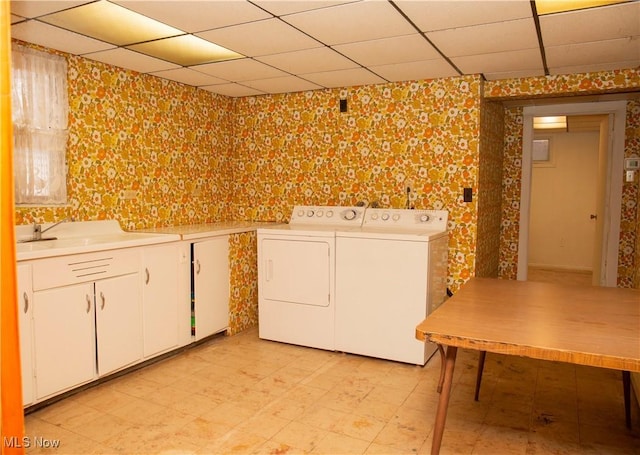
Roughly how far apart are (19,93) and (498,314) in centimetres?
302

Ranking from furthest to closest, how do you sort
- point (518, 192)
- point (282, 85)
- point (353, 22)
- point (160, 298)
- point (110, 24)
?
1. point (518, 192)
2. point (282, 85)
3. point (160, 298)
4. point (110, 24)
5. point (353, 22)

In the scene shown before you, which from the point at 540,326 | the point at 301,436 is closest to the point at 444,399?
the point at 540,326

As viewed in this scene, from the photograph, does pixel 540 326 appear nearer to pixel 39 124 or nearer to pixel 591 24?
pixel 591 24

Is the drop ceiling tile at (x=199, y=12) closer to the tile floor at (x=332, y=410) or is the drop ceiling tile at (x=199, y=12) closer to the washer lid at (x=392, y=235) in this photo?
the washer lid at (x=392, y=235)

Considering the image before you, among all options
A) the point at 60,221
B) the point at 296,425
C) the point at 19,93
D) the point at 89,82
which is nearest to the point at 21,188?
the point at 60,221

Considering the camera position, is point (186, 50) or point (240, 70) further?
point (240, 70)

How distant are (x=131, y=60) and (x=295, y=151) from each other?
1.68 metres

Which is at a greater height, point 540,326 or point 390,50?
point 390,50

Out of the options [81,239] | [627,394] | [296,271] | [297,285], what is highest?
[81,239]

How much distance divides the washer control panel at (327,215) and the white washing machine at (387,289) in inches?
20.0

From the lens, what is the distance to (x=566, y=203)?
7.31 metres

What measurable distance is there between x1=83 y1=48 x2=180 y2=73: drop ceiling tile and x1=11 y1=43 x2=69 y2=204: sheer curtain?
26 centimetres

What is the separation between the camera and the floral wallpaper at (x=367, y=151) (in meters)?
3.88

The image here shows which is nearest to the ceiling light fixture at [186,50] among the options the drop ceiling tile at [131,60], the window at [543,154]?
the drop ceiling tile at [131,60]
